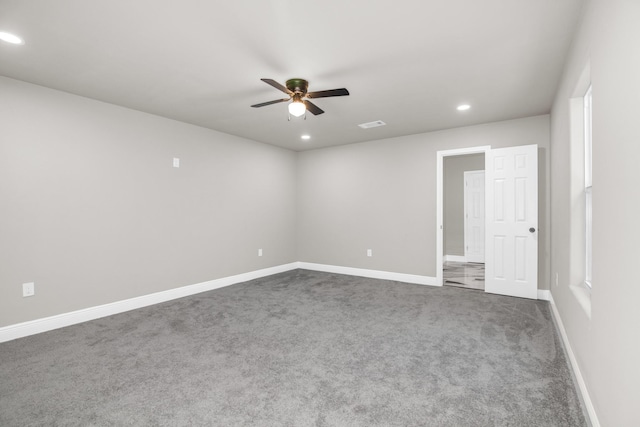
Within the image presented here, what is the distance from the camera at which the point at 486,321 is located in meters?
3.38

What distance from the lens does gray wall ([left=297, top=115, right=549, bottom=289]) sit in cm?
449

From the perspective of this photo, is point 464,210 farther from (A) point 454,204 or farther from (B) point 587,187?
(B) point 587,187

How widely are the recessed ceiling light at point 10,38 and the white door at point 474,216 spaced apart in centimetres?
769

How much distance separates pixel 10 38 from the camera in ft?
7.74

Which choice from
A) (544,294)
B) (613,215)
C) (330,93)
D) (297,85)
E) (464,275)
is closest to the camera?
(613,215)

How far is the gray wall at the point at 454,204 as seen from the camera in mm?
7438

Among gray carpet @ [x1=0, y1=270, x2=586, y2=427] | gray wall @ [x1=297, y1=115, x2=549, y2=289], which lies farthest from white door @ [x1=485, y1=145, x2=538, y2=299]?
gray carpet @ [x1=0, y1=270, x2=586, y2=427]

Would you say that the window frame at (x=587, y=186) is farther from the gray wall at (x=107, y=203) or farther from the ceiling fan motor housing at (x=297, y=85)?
the gray wall at (x=107, y=203)

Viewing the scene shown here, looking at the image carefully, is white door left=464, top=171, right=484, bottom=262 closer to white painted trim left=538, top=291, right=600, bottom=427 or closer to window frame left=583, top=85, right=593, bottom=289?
white painted trim left=538, top=291, right=600, bottom=427

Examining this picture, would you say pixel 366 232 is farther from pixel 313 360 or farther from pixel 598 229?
pixel 598 229

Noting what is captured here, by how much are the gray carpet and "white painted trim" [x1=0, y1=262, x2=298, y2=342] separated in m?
0.14

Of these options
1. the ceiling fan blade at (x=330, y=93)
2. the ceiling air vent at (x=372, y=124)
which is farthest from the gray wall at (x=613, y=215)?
the ceiling air vent at (x=372, y=124)

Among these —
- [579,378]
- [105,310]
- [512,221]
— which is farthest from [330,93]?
[105,310]

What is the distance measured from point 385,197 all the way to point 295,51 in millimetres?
3476
